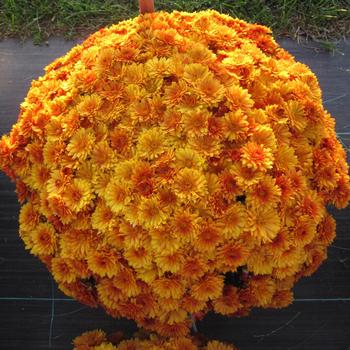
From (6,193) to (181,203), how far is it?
3.98 feet

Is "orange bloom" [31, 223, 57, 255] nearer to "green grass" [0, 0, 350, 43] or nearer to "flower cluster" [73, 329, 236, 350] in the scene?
"flower cluster" [73, 329, 236, 350]

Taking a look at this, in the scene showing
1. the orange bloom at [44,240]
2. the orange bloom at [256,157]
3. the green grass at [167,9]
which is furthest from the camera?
the green grass at [167,9]

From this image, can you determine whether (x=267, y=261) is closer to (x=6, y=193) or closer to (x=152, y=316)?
(x=152, y=316)

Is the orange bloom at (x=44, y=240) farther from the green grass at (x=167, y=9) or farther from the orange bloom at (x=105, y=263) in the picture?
the green grass at (x=167, y=9)

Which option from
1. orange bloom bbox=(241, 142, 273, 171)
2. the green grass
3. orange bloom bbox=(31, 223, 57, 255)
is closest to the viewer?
orange bloom bbox=(241, 142, 273, 171)

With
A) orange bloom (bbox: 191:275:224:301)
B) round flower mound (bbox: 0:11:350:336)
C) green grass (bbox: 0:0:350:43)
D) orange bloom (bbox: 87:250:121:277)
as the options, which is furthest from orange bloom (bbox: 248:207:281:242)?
green grass (bbox: 0:0:350:43)

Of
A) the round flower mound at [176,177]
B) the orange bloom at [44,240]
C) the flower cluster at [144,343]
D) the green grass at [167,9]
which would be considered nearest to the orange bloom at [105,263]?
the round flower mound at [176,177]

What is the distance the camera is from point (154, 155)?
142 centimetres

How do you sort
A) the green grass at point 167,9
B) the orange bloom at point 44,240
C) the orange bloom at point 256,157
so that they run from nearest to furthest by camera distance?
the orange bloom at point 256,157 < the orange bloom at point 44,240 < the green grass at point 167,9

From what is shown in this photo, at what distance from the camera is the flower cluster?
158 centimetres

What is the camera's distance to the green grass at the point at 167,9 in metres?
2.90

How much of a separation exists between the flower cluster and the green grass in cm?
162

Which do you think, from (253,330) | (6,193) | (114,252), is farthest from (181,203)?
(6,193)

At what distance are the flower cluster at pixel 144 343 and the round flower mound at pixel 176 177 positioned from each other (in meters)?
0.06
